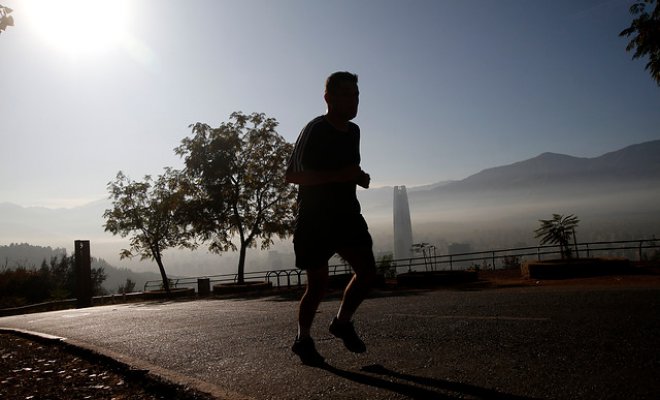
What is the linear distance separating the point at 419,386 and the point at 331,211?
47.8 inches

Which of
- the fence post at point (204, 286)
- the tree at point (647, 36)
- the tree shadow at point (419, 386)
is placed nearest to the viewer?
the tree shadow at point (419, 386)

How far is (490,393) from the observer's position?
210cm

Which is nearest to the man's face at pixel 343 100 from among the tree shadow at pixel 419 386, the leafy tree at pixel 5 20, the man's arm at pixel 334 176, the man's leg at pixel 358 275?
the man's arm at pixel 334 176

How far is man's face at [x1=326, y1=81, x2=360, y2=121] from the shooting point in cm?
312

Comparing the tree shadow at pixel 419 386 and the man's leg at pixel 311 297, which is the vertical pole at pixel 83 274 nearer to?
the man's leg at pixel 311 297

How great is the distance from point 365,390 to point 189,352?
211 centimetres

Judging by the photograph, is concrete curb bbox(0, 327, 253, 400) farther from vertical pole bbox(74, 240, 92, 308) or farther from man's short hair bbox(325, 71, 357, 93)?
vertical pole bbox(74, 240, 92, 308)

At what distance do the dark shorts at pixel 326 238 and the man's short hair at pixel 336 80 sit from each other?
36.8 inches

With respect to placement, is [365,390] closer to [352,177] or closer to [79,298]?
[352,177]

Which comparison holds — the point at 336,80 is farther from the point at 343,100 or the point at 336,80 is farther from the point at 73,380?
the point at 73,380

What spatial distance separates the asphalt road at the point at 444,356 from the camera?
2.22 m

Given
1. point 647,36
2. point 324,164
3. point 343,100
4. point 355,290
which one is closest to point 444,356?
point 355,290

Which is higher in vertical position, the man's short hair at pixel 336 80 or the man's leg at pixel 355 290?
the man's short hair at pixel 336 80

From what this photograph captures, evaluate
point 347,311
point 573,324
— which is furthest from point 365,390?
point 573,324
